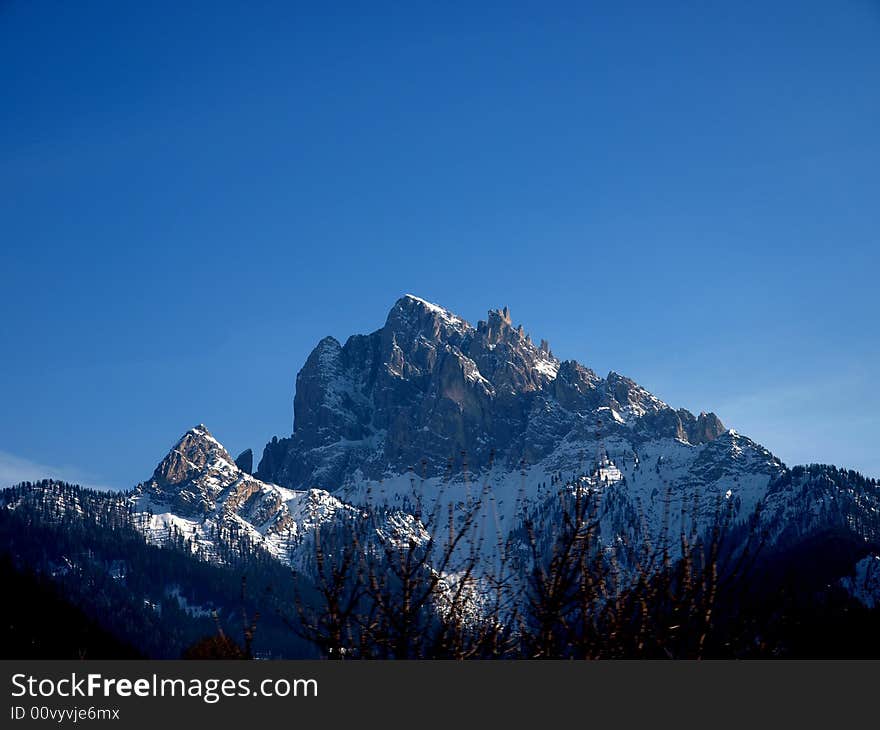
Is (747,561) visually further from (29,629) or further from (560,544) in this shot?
(29,629)

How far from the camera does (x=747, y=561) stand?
15062 mm
